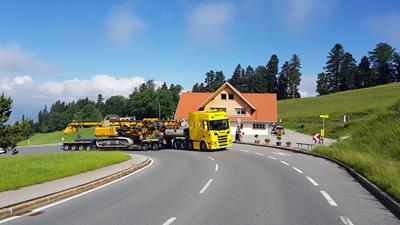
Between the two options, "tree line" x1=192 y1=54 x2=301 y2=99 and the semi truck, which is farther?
"tree line" x1=192 y1=54 x2=301 y2=99

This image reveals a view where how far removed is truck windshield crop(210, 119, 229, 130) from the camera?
3891 centimetres

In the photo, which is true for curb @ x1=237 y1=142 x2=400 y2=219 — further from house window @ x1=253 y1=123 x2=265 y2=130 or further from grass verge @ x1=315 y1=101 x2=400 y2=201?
house window @ x1=253 y1=123 x2=265 y2=130

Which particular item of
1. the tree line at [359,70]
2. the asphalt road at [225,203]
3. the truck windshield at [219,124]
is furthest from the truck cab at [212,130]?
the tree line at [359,70]

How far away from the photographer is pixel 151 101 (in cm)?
12938

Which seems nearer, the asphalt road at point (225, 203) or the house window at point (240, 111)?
the asphalt road at point (225, 203)

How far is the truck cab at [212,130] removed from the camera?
1524 inches

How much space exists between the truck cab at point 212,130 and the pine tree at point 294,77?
133m

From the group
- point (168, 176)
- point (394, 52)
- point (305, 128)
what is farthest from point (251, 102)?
point (394, 52)

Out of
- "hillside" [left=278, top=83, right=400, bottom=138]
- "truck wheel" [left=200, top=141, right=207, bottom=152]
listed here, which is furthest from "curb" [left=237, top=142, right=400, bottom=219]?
"hillside" [left=278, top=83, right=400, bottom=138]

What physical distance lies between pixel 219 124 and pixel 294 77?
134 meters

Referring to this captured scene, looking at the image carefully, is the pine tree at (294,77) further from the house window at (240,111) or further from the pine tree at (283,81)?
the house window at (240,111)

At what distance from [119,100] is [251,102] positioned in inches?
4736

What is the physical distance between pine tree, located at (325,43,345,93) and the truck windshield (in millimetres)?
132154

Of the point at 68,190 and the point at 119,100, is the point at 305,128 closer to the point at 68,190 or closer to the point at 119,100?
the point at 68,190
